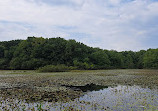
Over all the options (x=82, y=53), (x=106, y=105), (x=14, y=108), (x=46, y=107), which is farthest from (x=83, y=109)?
(x=82, y=53)

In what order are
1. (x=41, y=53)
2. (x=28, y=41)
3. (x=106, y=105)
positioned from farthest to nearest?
1. (x=28, y=41)
2. (x=41, y=53)
3. (x=106, y=105)

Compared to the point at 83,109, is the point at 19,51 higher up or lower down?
higher up

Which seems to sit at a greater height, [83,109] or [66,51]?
[66,51]

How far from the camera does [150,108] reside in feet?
23.1

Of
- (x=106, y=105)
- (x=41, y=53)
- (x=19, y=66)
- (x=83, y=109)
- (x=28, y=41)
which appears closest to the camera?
(x=83, y=109)

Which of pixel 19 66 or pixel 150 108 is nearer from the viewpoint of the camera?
pixel 150 108

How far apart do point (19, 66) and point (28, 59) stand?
3.75 m

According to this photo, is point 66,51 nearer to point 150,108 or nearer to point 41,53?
point 41,53

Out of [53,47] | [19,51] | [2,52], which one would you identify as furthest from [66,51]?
[2,52]

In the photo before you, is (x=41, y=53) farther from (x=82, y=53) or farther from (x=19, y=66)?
(x=82, y=53)

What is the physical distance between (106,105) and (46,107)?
9.57 feet

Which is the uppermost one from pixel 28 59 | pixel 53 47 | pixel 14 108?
pixel 53 47

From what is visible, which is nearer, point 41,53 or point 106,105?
point 106,105

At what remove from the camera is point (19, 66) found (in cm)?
5047
